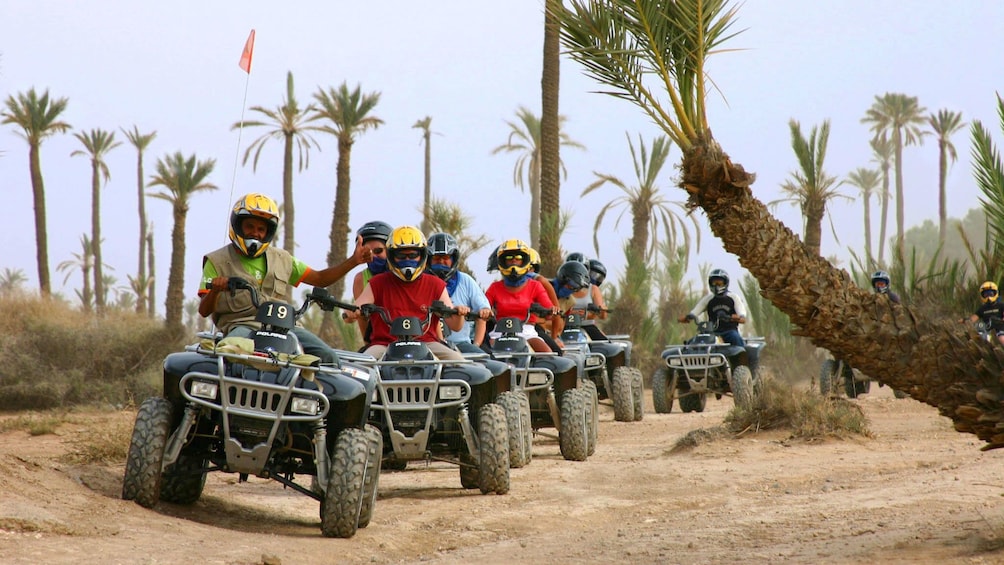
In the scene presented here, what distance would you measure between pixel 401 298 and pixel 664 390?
9.96 metres

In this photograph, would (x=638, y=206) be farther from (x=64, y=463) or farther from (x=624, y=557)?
(x=624, y=557)

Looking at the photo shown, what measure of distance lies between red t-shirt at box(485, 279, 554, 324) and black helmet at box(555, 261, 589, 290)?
2571mm

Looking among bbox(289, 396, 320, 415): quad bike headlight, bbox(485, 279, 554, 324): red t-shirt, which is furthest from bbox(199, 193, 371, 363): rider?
bbox(485, 279, 554, 324): red t-shirt

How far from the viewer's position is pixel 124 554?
5949 mm

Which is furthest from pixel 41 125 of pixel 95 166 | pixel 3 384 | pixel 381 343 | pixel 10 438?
pixel 381 343

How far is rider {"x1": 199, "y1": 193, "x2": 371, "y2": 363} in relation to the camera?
7742 millimetres

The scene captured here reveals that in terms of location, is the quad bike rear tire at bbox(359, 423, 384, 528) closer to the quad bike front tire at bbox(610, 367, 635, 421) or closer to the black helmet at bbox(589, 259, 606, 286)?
the quad bike front tire at bbox(610, 367, 635, 421)

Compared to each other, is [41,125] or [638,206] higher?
[41,125]

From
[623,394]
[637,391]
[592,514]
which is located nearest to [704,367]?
[637,391]

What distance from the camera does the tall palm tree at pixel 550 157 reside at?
23547mm

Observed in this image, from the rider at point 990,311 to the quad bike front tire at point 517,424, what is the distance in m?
10.5

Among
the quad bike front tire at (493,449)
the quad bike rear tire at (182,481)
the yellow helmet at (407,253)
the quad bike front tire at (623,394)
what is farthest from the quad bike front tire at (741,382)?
the quad bike rear tire at (182,481)

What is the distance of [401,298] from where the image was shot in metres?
9.48

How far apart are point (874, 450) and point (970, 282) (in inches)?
361
